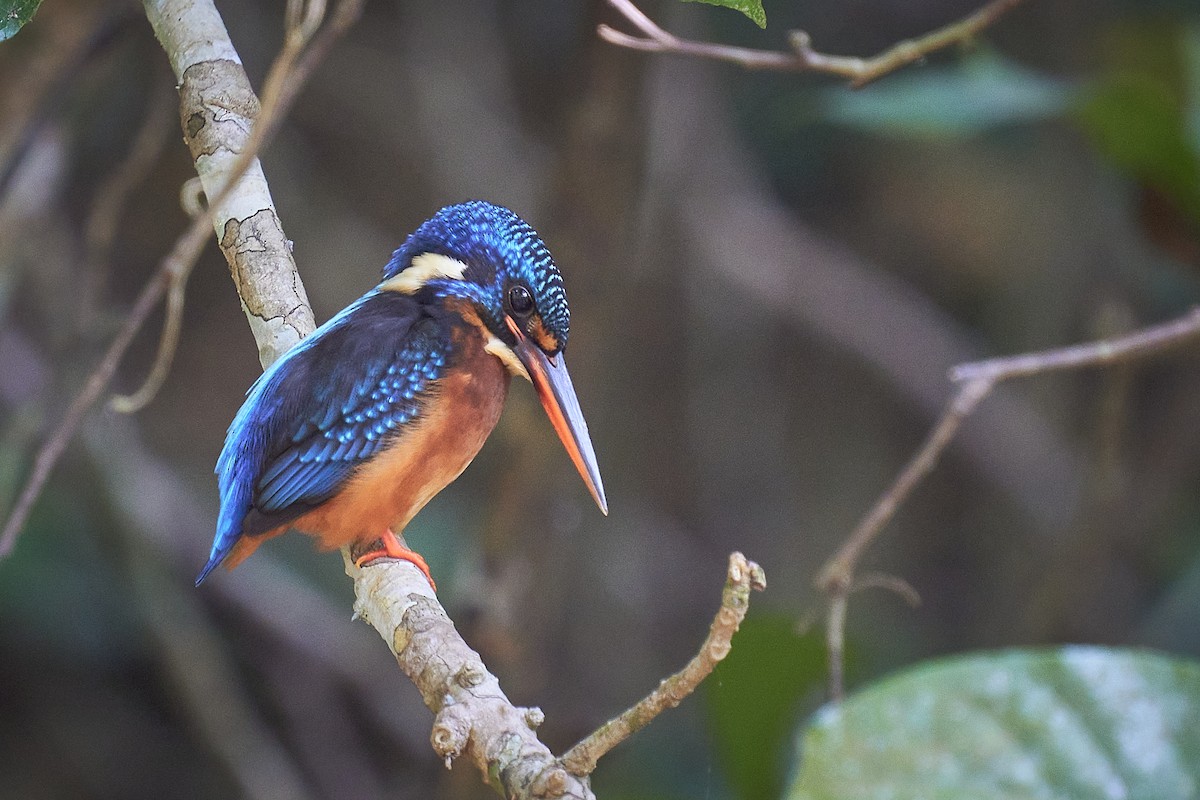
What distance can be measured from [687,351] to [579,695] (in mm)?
1315

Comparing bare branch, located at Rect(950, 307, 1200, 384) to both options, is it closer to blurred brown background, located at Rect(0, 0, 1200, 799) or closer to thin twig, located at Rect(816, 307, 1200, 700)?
thin twig, located at Rect(816, 307, 1200, 700)

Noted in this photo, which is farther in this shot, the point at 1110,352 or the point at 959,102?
the point at 959,102

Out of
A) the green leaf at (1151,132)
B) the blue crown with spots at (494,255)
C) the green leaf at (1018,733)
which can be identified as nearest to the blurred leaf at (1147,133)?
the green leaf at (1151,132)

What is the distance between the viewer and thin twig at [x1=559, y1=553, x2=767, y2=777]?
2.84 feet

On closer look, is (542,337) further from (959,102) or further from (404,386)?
(959,102)

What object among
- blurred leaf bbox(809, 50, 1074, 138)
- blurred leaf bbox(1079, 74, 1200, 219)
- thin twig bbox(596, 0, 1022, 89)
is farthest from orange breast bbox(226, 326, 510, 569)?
blurred leaf bbox(1079, 74, 1200, 219)

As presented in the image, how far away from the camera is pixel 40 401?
267cm

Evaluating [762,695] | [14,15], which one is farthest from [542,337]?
[762,695]

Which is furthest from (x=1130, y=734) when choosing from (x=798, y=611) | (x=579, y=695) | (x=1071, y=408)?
(x=1071, y=408)

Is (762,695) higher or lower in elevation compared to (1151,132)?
lower

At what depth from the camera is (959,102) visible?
8.55ft

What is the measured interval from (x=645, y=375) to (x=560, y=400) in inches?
131

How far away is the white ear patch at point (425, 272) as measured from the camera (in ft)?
4.45

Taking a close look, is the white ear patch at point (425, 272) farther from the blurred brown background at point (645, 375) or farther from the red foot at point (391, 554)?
the blurred brown background at point (645, 375)
